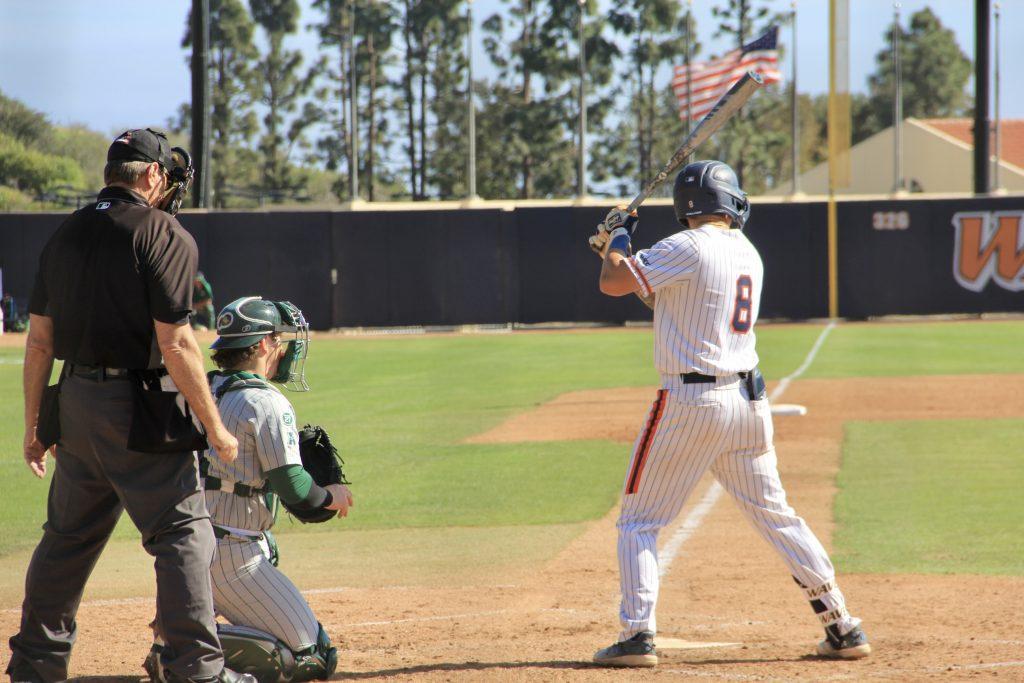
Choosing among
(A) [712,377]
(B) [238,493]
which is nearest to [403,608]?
(B) [238,493]

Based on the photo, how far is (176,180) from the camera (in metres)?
4.53

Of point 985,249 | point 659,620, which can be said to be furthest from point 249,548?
point 985,249

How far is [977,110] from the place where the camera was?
31.0 metres

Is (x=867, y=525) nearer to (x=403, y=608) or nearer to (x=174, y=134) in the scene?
(x=403, y=608)

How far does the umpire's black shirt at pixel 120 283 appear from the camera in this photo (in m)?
4.05

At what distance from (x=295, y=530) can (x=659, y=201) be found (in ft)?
78.0

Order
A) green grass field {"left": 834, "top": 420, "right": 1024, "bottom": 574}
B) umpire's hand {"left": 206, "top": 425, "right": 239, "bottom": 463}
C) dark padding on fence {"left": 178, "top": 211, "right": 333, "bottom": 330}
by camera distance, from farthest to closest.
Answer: dark padding on fence {"left": 178, "top": 211, "right": 333, "bottom": 330}, green grass field {"left": 834, "top": 420, "right": 1024, "bottom": 574}, umpire's hand {"left": 206, "top": 425, "right": 239, "bottom": 463}

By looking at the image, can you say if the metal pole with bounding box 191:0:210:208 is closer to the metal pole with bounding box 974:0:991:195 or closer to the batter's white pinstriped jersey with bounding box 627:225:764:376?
the metal pole with bounding box 974:0:991:195

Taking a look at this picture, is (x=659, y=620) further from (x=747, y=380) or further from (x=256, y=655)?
(x=256, y=655)

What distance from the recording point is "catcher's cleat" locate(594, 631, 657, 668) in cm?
466

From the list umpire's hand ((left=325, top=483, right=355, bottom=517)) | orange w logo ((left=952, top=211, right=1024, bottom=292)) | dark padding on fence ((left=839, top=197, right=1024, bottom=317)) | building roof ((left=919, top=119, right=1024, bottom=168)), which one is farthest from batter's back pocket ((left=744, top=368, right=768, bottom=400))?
building roof ((left=919, top=119, right=1024, bottom=168))

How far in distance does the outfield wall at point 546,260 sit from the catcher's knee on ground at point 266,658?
24.6 m

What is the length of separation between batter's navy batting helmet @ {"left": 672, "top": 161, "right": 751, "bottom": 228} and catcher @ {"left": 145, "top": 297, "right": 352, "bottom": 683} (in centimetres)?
162

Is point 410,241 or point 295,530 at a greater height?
point 410,241
